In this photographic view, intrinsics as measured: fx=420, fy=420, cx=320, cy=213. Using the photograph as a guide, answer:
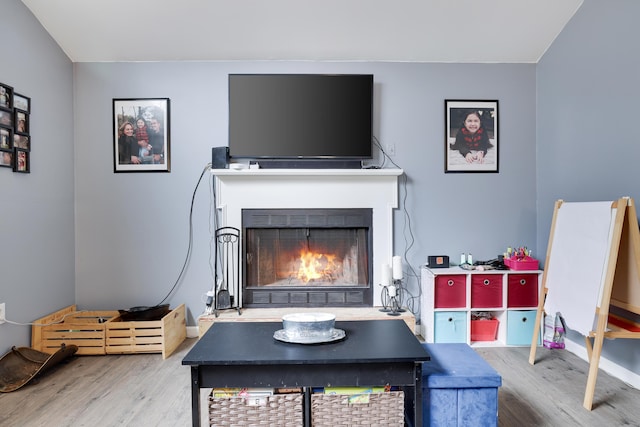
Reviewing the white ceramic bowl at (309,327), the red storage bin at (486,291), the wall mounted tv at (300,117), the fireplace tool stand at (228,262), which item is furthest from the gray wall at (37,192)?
the red storage bin at (486,291)

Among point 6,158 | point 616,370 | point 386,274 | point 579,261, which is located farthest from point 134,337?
point 616,370

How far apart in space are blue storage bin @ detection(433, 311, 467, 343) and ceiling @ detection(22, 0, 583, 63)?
2014 mm

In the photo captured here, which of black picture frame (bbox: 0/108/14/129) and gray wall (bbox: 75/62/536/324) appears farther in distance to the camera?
gray wall (bbox: 75/62/536/324)

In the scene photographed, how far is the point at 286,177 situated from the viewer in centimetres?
331

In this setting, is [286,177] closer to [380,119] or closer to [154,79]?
[380,119]

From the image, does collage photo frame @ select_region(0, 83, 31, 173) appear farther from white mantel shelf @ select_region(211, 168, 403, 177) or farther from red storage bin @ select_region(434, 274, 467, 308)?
red storage bin @ select_region(434, 274, 467, 308)

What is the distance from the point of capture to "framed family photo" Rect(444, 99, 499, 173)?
134 inches

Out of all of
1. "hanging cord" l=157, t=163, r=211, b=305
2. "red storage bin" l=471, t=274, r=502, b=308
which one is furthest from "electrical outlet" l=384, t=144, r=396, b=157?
"hanging cord" l=157, t=163, r=211, b=305

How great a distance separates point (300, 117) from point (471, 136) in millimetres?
1392

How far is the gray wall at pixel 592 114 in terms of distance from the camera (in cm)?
250

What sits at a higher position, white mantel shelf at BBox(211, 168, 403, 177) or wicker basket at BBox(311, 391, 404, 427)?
white mantel shelf at BBox(211, 168, 403, 177)

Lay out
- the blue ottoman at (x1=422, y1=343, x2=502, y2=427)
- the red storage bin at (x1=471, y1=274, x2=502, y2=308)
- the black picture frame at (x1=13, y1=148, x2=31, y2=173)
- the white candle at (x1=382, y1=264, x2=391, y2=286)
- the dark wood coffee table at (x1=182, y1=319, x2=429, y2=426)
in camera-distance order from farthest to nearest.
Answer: the white candle at (x1=382, y1=264, x2=391, y2=286) < the red storage bin at (x1=471, y1=274, x2=502, y2=308) < the black picture frame at (x1=13, y1=148, x2=31, y2=173) < the blue ottoman at (x1=422, y1=343, x2=502, y2=427) < the dark wood coffee table at (x1=182, y1=319, x2=429, y2=426)

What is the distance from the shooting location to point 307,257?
3.43 meters

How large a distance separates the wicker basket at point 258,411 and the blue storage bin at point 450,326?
1.76m
